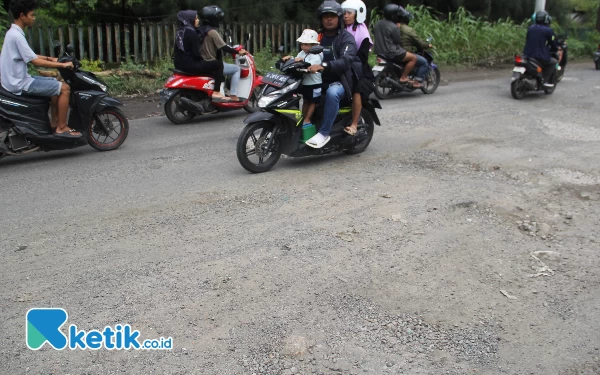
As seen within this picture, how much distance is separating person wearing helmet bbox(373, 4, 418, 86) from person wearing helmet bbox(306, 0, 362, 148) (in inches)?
187

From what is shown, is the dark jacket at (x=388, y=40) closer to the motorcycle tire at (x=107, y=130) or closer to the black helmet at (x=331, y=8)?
the black helmet at (x=331, y=8)

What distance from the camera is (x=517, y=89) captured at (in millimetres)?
12320

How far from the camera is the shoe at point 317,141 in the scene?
7.66 metres

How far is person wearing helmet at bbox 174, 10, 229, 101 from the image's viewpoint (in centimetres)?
1001

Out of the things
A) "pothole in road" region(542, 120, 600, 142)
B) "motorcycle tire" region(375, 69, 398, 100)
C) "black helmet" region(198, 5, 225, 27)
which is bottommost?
"pothole in road" region(542, 120, 600, 142)

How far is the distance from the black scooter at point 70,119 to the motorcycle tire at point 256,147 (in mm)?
2224

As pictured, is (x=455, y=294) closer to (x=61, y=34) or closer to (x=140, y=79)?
(x=140, y=79)

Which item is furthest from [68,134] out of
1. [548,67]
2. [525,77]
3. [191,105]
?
[548,67]

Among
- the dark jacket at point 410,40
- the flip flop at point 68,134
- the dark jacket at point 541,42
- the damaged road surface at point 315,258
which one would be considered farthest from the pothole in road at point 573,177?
the flip flop at point 68,134

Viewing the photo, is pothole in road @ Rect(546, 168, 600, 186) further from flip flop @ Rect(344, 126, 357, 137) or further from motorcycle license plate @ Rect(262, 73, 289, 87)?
motorcycle license plate @ Rect(262, 73, 289, 87)

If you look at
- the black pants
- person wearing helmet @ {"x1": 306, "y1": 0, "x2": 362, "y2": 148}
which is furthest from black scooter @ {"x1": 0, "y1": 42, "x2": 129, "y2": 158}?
the black pants

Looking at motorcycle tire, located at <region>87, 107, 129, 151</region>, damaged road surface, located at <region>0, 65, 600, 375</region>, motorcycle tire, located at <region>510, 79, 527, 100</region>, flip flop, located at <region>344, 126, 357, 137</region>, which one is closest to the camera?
damaged road surface, located at <region>0, 65, 600, 375</region>

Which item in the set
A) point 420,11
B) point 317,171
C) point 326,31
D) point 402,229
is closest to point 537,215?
point 402,229

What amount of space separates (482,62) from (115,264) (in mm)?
15039
